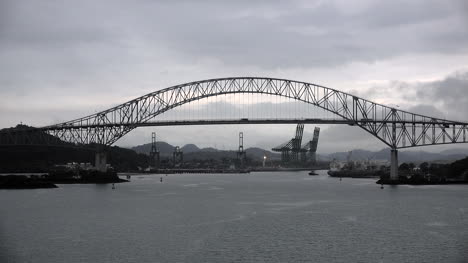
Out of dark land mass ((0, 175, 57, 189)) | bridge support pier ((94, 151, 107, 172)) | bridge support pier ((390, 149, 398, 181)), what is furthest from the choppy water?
bridge support pier ((94, 151, 107, 172))

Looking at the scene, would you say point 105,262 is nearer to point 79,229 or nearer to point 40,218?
point 79,229

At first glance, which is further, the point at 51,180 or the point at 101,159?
the point at 101,159

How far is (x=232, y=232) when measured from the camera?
3475cm

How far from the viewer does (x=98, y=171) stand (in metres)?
95.9

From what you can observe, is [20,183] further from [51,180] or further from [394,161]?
[394,161]

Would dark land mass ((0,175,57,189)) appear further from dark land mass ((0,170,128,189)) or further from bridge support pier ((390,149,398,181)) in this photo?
bridge support pier ((390,149,398,181))

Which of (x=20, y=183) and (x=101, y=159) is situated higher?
(x=101, y=159)

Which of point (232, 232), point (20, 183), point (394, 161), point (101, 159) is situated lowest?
point (232, 232)

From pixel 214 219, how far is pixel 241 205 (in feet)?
40.7

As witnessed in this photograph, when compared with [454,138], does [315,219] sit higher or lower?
lower

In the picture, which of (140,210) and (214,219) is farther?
(140,210)

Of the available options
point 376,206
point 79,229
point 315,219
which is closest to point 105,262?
point 79,229

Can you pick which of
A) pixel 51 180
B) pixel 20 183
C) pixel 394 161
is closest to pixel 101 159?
pixel 51 180

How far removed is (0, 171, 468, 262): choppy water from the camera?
1081 inches
